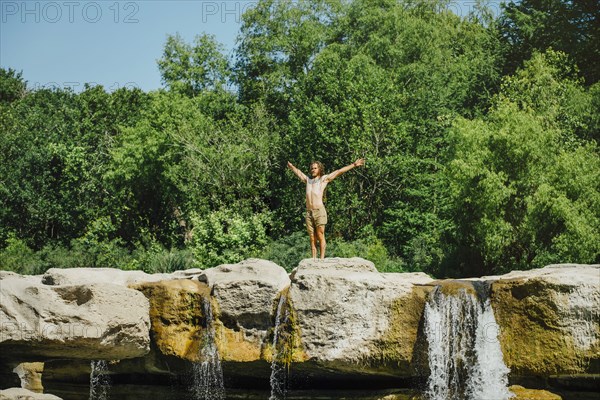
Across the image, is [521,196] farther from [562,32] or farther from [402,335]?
[562,32]

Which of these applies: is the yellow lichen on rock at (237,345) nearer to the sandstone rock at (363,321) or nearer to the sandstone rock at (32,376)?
the sandstone rock at (363,321)

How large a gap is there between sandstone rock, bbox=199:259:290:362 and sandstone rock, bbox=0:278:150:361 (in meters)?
1.39

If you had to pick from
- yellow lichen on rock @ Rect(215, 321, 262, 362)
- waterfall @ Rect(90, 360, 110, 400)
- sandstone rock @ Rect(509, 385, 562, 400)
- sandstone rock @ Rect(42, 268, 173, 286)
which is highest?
sandstone rock @ Rect(42, 268, 173, 286)

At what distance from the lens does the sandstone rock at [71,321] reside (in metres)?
16.2

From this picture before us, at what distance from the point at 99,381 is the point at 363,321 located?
570cm

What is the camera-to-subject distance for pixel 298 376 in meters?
17.8

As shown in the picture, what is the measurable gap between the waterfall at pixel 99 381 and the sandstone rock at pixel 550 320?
7539 millimetres

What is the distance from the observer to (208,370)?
58.6 feet

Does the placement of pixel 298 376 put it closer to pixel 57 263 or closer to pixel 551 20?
pixel 57 263

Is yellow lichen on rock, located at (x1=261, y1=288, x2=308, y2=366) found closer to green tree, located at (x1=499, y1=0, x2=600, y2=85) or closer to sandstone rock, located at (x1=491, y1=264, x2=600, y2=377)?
sandstone rock, located at (x1=491, y1=264, x2=600, y2=377)

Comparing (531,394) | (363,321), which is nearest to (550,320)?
(531,394)

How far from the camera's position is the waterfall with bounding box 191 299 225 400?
1761cm

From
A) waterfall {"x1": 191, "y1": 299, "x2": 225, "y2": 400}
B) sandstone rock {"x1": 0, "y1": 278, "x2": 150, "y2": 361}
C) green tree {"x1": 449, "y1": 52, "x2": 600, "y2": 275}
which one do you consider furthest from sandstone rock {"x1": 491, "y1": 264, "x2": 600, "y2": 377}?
green tree {"x1": 449, "y1": 52, "x2": 600, "y2": 275}

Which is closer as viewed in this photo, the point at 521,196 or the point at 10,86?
the point at 521,196
